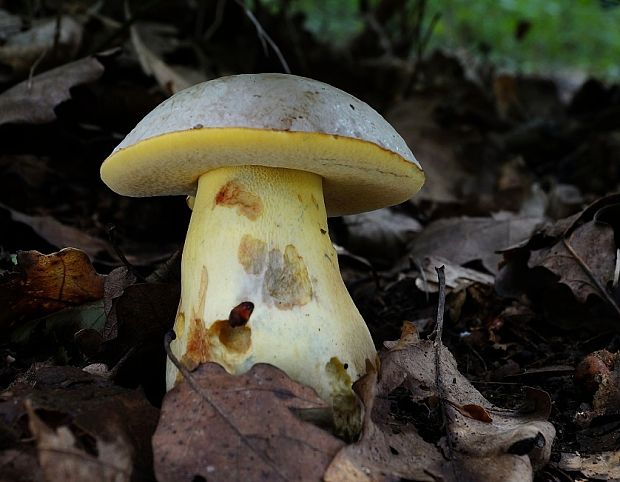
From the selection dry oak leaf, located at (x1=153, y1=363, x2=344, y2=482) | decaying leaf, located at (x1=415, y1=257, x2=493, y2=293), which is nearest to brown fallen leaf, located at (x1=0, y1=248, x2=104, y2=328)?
dry oak leaf, located at (x1=153, y1=363, x2=344, y2=482)

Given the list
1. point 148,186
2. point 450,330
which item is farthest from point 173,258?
point 450,330

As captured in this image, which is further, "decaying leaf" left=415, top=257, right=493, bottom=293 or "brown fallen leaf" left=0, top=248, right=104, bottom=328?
"decaying leaf" left=415, top=257, right=493, bottom=293

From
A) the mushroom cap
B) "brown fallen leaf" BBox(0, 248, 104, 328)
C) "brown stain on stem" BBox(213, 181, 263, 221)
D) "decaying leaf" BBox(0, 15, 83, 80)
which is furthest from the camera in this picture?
"decaying leaf" BBox(0, 15, 83, 80)

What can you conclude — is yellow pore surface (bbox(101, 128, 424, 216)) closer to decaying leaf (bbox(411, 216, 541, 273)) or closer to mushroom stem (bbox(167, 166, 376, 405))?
mushroom stem (bbox(167, 166, 376, 405))

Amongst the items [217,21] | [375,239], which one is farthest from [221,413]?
[217,21]

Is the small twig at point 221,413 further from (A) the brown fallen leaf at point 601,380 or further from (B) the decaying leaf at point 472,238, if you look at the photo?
(B) the decaying leaf at point 472,238

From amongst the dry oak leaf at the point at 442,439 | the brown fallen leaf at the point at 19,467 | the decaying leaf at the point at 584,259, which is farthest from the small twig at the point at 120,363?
the decaying leaf at the point at 584,259

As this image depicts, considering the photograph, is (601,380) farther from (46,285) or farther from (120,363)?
(46,285)
